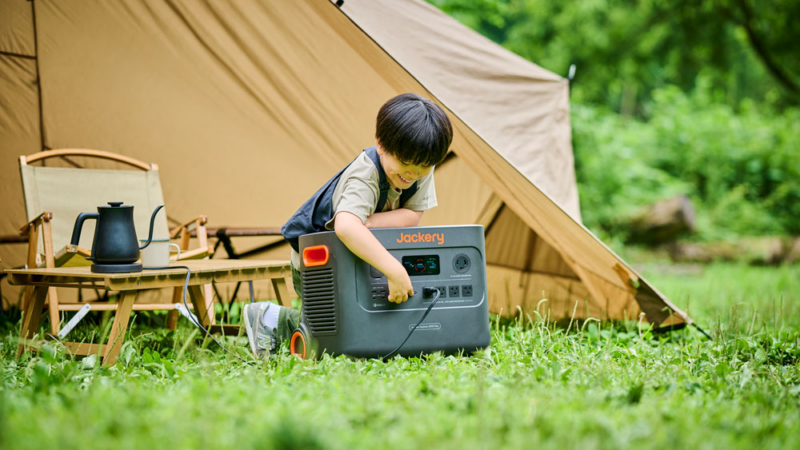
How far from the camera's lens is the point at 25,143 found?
3.46 metres

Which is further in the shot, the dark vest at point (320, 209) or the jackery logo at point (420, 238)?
the dark vest at point (320, 209)

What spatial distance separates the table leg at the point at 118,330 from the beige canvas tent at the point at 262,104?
1414 millimetres

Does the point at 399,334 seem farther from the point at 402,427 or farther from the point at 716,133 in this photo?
the point at 716,133

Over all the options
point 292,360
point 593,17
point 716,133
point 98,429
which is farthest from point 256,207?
point 716,133

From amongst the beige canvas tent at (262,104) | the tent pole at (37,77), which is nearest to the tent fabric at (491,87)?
the beige canvas tent at (262,104)

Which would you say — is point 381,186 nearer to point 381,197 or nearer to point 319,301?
point 381,197

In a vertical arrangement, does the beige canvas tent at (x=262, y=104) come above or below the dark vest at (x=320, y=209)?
above

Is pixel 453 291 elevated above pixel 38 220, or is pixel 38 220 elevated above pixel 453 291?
pixel 38 220

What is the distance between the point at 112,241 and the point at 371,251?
0.87 m

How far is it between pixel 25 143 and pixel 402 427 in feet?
9.85

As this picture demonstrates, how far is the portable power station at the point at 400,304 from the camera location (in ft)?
6.44

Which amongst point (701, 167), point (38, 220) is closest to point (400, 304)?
point (38, 220)

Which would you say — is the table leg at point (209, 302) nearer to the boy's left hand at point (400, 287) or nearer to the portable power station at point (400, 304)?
the portable power station at point (400, 304)

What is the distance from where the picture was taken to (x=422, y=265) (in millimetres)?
2045
